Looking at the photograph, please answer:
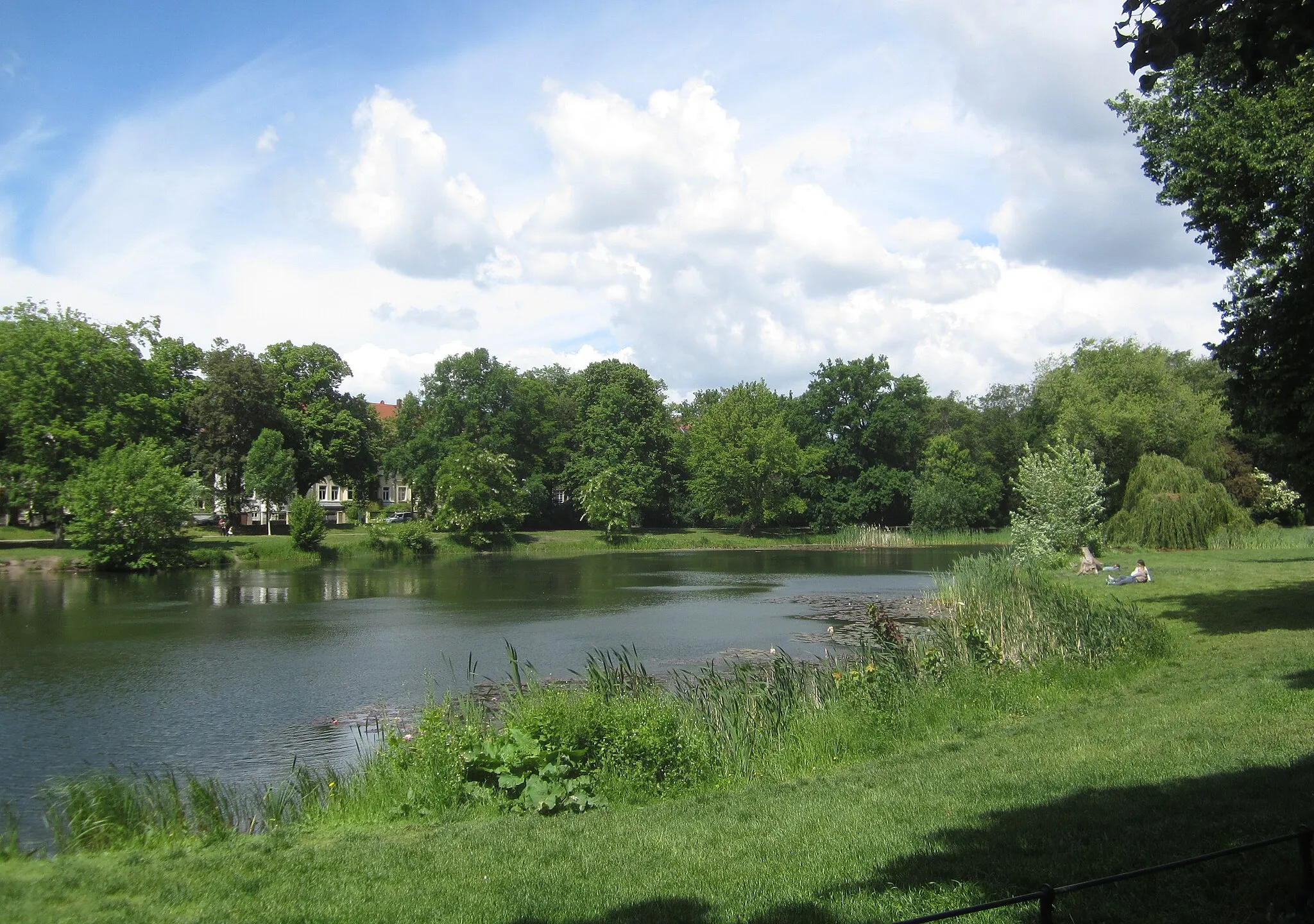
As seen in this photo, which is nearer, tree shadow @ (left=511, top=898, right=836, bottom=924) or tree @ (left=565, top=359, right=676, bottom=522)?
tree shadow @ (left=511, top=898, right=836, bottom=924)

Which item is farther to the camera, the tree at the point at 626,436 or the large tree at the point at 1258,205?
the tree at the point at 626,436

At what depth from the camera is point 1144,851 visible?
18.3 ft

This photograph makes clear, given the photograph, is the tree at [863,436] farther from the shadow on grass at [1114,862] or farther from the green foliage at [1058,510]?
the shadow on grass at [1114,862]

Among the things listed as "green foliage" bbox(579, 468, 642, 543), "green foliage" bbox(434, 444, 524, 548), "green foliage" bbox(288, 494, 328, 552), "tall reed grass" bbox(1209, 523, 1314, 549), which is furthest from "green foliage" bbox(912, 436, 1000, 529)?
"green foliage" bbox(288, 494, 328, 552)

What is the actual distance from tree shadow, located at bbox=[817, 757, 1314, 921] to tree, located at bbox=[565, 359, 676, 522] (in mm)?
58383

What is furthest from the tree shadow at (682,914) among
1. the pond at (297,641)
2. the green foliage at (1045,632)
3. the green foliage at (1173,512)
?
the green foliage at (1173,512)

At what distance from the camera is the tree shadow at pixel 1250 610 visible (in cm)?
1564

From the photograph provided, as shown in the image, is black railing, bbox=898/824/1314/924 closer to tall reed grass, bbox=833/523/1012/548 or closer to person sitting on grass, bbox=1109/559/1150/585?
person sitting on grass, bbox=1109/559/1150/585

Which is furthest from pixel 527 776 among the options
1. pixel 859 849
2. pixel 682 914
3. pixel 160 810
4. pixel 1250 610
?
pixel 1250 610

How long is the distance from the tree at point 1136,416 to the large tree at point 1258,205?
88.6 feet

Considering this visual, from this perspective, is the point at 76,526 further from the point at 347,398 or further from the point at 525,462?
the point at 525,462

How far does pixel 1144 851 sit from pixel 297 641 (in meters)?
21.3

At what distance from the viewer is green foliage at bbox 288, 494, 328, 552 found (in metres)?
49.4

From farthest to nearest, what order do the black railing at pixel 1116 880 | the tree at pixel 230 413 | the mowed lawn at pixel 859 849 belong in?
the tree at pixel 230 413 → the mowed lawn at pixel 859 849 → the black railing at pixel 1116 880
